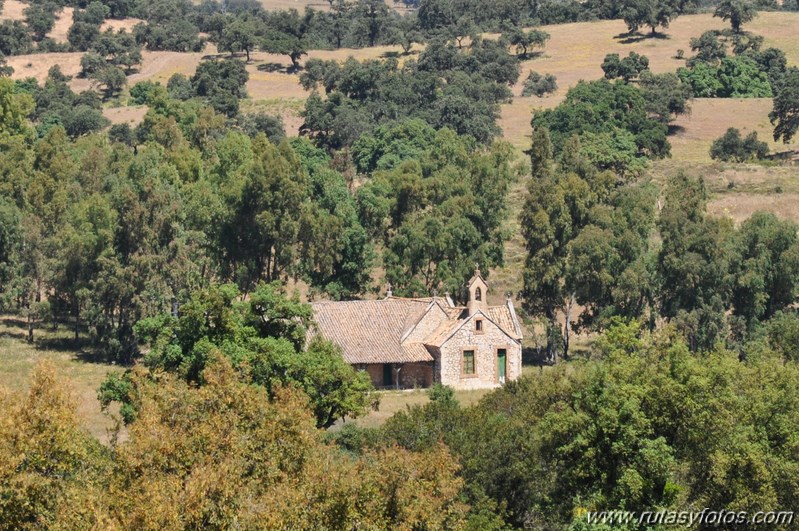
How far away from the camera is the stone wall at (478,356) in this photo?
67000mm

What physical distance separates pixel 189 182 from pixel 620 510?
2011 inches

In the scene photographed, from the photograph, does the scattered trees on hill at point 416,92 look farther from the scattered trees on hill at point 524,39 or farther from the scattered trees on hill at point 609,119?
the scattered trees on hill at point 609,119

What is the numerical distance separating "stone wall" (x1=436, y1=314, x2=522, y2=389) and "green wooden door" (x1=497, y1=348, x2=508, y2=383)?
0.47 feet

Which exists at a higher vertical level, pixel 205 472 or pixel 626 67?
pixel 205 472

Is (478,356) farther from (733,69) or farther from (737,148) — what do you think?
(733,69)

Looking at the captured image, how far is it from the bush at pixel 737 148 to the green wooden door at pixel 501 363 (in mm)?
53077

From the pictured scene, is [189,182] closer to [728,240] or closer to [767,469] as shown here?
[728,240]

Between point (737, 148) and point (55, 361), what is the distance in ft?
216

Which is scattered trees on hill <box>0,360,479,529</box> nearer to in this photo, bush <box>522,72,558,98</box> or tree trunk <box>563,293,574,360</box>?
tree trunk <box>563,293,574,360</box>

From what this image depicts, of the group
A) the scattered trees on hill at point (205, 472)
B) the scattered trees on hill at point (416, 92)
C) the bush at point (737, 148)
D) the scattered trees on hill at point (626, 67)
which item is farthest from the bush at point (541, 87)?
the scattered trees on hill at point (205, 472)

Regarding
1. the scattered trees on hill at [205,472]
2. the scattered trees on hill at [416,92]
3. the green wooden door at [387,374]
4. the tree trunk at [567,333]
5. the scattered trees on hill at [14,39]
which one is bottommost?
the tree trunk at [567,333]

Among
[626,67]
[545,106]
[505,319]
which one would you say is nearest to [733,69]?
[626,67]

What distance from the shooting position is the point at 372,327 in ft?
223

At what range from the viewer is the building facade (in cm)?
6694
